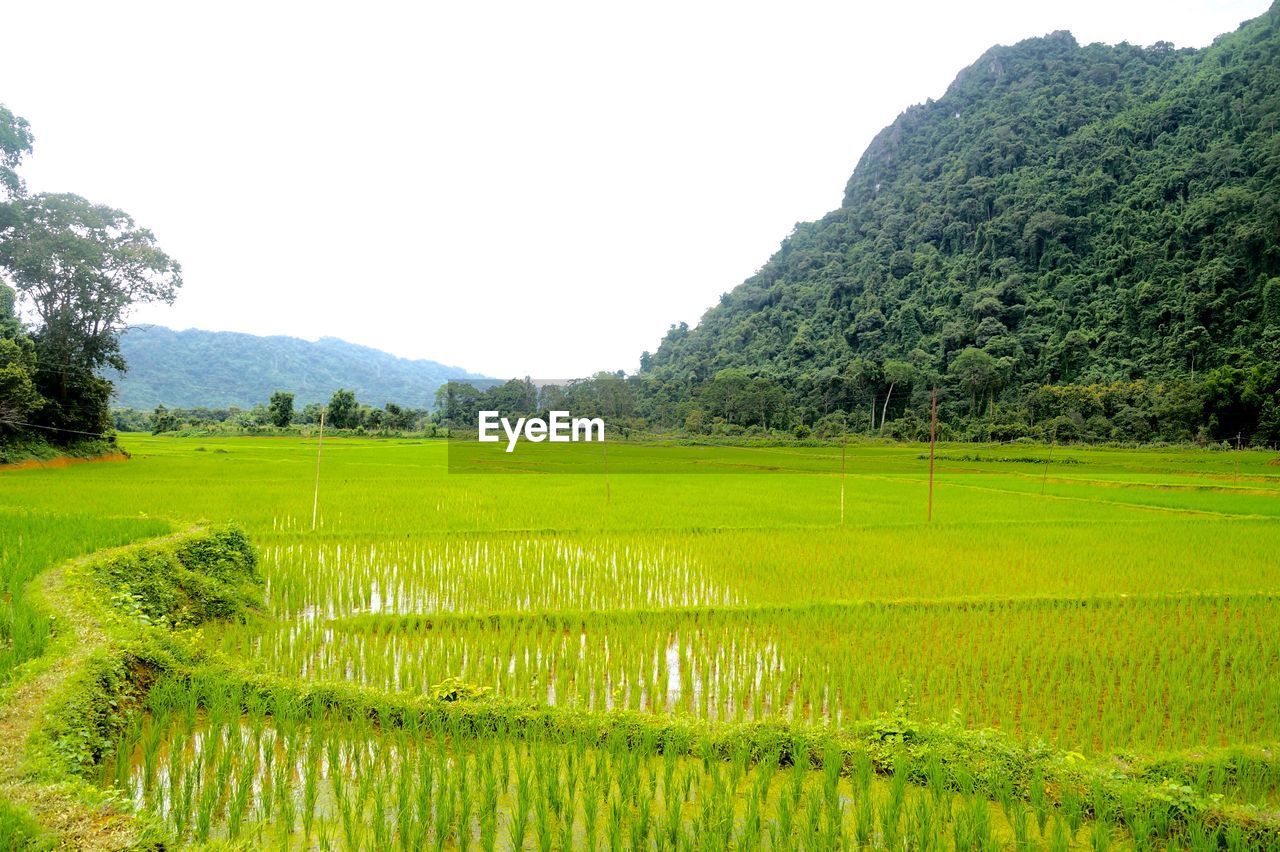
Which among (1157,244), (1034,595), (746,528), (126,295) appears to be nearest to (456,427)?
(126,295)

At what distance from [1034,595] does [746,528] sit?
14.0 ft

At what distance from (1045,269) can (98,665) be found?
7027cm

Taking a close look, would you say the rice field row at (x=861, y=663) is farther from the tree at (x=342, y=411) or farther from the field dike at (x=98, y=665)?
the tree at (x=342, y=411)

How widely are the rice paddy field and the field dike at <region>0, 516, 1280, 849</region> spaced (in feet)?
0.06

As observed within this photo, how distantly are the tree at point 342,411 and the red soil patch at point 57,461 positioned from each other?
1026 inches

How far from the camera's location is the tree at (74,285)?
18.3m

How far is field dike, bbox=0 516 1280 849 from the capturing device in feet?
7.51

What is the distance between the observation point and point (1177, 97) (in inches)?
2482

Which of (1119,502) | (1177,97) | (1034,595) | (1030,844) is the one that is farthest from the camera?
(1177,97)

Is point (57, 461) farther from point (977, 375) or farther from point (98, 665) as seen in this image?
point (977, 375)

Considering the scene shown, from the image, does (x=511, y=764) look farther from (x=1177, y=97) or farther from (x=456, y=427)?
(x=1177, y=97)

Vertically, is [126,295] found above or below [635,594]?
above

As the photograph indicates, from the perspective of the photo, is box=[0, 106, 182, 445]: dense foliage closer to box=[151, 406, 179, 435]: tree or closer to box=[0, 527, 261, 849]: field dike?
box=[0, 527, 261, 849]: field dike

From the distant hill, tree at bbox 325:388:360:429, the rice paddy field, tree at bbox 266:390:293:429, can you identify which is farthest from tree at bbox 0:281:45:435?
the distant hill
